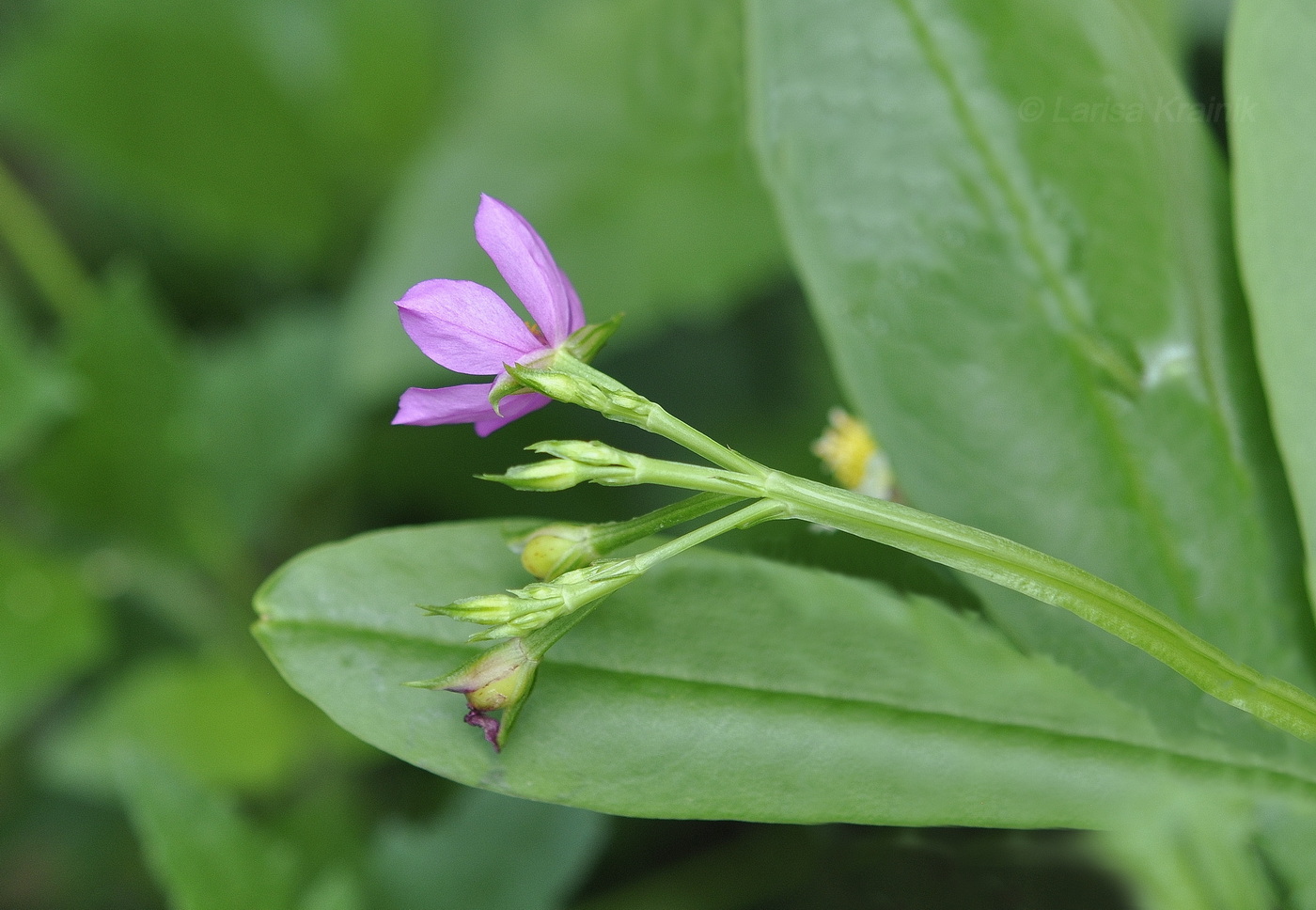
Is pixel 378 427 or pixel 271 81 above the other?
pixel 271 81

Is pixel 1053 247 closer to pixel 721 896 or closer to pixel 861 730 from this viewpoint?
pixel 861 730

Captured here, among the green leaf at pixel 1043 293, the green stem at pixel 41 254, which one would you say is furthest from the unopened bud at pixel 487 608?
the green stem at pixel 41 254

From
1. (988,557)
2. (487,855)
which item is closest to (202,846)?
(487,855)

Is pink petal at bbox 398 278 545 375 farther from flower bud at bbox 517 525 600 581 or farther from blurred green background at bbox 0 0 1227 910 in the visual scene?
blurred green background at bbox 0 0 1227 910

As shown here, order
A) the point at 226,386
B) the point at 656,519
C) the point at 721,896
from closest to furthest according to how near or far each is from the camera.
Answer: the point at 656,519 → the point at 721,896 → the point at 226,386

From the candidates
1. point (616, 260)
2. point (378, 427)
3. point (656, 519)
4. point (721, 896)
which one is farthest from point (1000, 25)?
point (378, 427)

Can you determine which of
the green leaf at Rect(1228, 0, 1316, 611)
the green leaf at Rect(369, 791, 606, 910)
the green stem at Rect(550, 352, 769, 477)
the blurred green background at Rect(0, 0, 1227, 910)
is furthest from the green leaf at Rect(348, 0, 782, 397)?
the green stem at Rect(550, 352, 769, 477)
